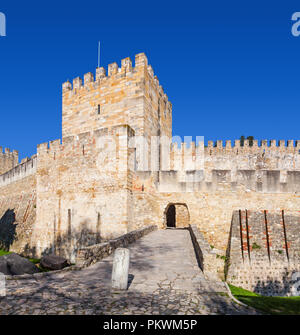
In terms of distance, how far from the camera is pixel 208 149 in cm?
2244

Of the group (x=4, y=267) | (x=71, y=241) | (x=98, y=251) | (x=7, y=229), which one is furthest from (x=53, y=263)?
(x=7, y=229)

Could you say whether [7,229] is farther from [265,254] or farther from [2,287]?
[265,254]

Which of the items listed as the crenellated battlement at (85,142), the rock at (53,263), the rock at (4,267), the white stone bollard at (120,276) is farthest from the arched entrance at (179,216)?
the white stone bollard at (120,276)

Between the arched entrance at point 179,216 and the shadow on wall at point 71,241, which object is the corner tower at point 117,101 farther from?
the shadow on wall at point 71,241

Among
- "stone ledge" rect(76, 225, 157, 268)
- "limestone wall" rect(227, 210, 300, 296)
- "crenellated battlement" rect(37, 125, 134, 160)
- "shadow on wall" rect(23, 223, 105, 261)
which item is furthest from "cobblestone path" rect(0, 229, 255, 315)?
"crenellated battlement" rect(37, 125, 134, 160)

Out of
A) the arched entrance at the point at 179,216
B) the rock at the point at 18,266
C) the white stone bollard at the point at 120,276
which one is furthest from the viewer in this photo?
the arched entrance at the point at 179,216

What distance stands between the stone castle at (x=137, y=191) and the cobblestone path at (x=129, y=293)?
4453 mm

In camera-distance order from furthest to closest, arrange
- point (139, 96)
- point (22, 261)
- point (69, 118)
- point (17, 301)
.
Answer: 1. point (69, 118)
2. point (139, 96)
3. point (22, 261)
4. point (17, 301)

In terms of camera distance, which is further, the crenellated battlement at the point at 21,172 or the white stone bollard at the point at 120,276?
the crenellated battlement at the point at 21,172

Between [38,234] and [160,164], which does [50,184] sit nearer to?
[38,234]

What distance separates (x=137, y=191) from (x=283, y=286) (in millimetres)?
7049

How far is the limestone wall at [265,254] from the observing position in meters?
9.46
